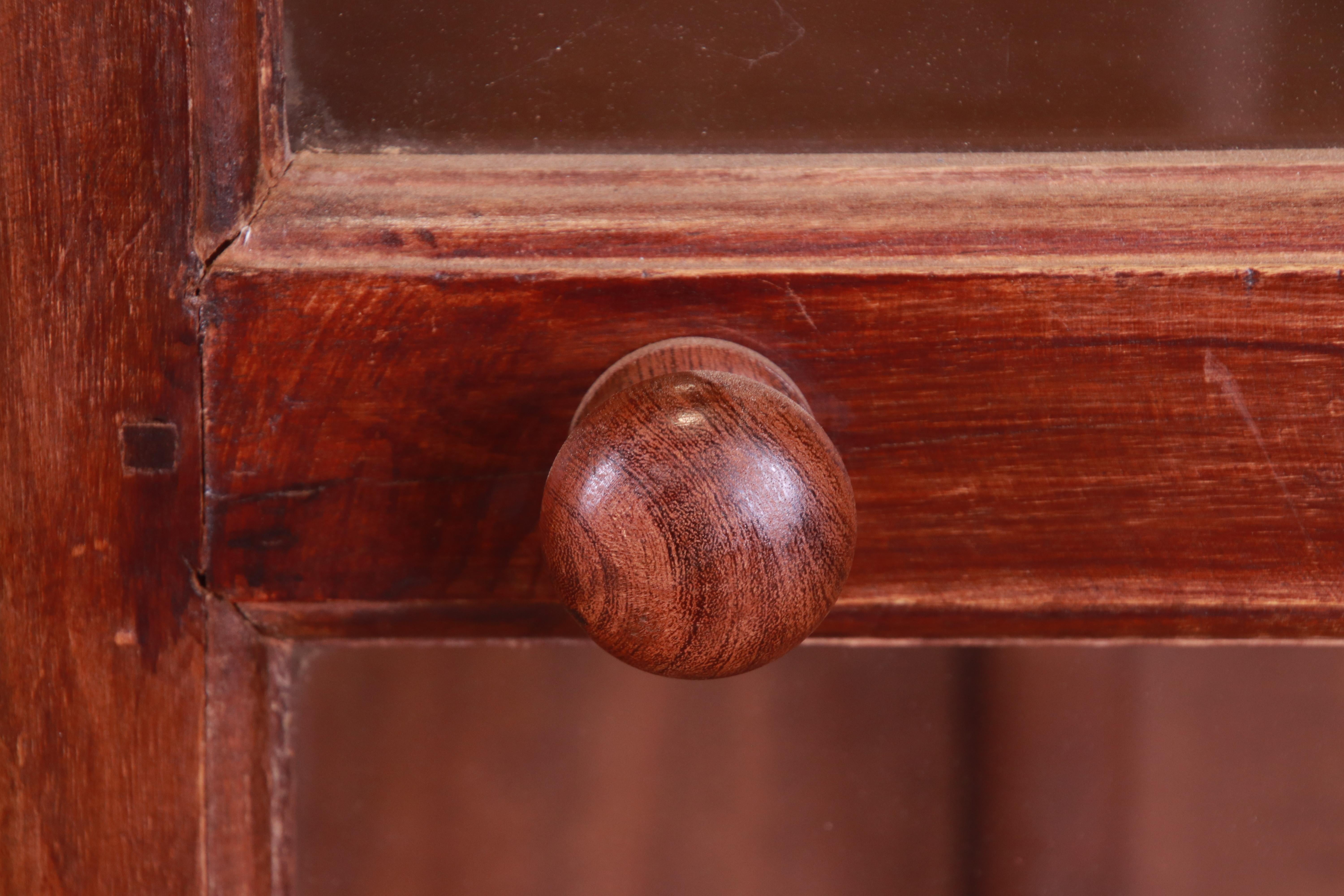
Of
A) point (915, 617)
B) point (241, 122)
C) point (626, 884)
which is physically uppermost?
point (241, 122)

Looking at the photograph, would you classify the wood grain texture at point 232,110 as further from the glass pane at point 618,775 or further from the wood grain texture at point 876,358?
the glass pane at point 618,775

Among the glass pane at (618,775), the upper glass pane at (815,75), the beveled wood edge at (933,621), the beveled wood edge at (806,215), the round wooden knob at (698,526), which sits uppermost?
the upper glass pane at (815,75)

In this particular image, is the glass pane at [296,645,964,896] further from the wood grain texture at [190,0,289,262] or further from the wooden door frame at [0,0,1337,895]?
the wood grain texture at [190,0,289,262]

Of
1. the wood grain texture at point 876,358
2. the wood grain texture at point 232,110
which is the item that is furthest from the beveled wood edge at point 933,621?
the wood grain texture at point 232,110

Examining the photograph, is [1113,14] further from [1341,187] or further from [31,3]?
[31,3]

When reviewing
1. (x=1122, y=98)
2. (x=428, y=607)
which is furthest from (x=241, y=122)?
(x=1122, y=98)
